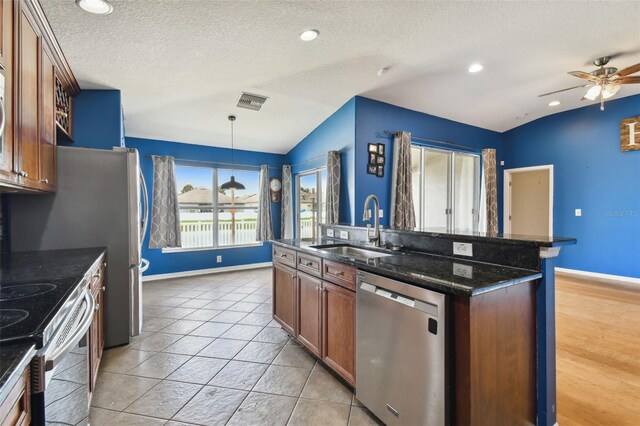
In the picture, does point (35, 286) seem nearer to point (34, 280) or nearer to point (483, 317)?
point (34, 280)

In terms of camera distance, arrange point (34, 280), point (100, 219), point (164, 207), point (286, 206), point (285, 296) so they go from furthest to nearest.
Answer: point (286, 206)
point (164, 207)
point (285, 296)
point (100, 219)
point (34, 280)

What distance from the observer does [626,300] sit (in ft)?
12.7

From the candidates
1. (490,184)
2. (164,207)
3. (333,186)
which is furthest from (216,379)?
(490,184)

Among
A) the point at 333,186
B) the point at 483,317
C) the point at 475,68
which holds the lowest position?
the point at 483,317

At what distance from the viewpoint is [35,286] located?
1.41 meters

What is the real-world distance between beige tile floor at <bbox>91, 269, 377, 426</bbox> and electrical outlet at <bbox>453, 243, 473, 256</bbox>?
1.19 meters

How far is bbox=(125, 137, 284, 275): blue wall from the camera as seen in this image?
4.90 metres

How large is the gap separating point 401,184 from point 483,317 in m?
3.12

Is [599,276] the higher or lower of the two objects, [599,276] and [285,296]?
the lower

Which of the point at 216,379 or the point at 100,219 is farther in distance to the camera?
the point at 100,219

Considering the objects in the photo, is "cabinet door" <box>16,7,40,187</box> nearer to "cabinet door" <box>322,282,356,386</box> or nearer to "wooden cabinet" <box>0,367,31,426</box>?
"wooden cabinet" <box>0,367,31,426</box>

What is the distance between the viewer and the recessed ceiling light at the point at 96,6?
1879mm

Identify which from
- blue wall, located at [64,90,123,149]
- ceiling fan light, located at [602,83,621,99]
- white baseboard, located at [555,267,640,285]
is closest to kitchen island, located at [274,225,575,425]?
blue wall, located at [64,90,123,149]

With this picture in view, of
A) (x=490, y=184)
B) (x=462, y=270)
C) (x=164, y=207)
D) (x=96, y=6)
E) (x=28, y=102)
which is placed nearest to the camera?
(x=462, y=270)
